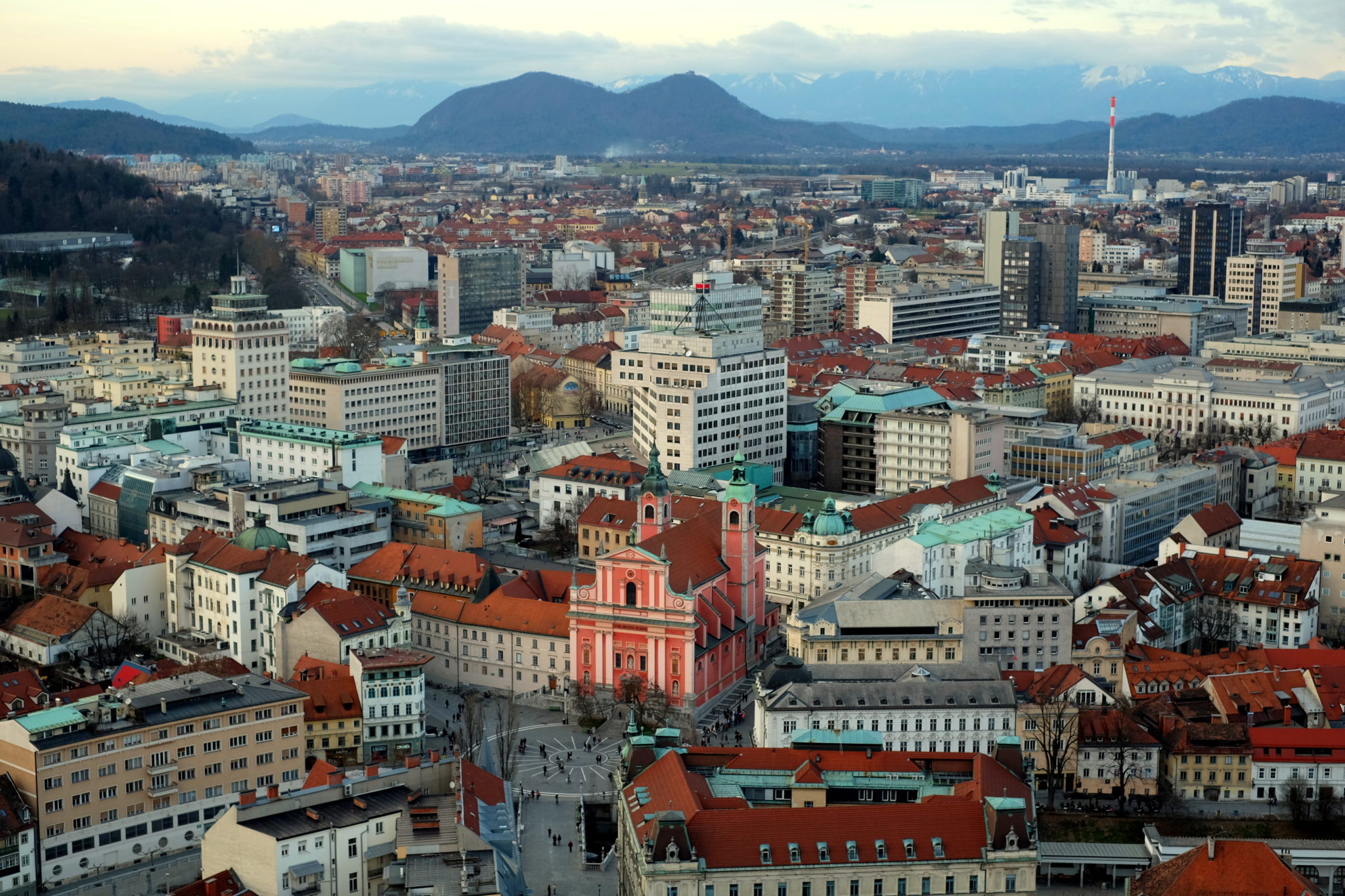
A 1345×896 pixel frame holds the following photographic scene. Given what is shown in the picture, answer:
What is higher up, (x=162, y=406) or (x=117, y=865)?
(x=162, y=406)

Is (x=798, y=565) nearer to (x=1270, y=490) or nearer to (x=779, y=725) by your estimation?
(x=779, y=725)

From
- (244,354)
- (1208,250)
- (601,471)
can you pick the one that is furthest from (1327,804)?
(1208,250)

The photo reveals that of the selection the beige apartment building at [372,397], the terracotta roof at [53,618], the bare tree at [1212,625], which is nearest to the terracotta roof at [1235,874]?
the bare tree at [1212,625]

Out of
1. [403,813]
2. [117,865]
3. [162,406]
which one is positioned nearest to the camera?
[403,813]

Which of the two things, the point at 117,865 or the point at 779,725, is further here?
the point at 779,725

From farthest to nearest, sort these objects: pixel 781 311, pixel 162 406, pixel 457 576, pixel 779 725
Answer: pixel 781 311
pixel 162 406
pixel 457 576
pixel 779 725

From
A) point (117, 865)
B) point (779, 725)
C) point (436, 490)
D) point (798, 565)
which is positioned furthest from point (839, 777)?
point (436, 490)
